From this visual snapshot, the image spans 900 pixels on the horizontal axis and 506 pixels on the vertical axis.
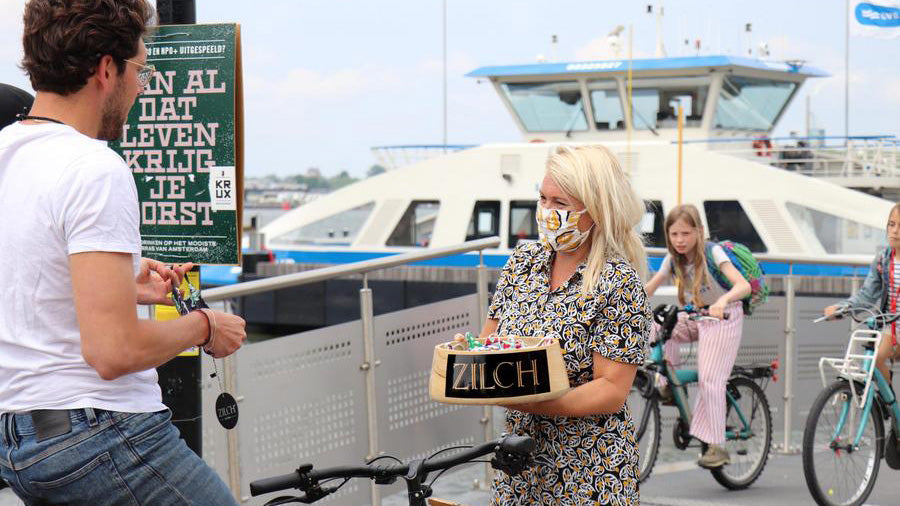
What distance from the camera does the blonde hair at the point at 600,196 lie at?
11.2 feet

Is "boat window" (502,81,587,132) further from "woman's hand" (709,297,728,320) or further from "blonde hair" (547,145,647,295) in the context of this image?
"blonde hair" (547,145,647,295)

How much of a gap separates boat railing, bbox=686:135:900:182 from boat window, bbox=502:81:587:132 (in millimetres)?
2725

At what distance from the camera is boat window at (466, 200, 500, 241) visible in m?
21.6

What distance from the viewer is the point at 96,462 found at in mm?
2234

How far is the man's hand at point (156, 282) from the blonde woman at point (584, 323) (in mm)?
1015

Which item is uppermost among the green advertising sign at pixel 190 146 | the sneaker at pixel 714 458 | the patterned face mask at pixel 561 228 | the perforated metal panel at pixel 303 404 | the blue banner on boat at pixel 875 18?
the blue banner on boat at pixel 875 18

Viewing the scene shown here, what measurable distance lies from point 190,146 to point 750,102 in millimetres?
20060

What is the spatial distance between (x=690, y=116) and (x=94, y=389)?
67.6 ft

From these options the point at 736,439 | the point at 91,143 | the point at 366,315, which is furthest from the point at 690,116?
the point at 91,143

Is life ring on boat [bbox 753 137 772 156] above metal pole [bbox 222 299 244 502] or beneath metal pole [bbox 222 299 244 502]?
above

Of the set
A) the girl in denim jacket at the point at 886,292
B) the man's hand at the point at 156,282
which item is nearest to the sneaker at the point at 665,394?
the girl in denim jacket at the point at 886,292

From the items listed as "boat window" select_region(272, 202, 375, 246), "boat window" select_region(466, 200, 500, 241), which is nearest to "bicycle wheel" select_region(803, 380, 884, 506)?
"boat window" select_region(466, 200, 500, 241)

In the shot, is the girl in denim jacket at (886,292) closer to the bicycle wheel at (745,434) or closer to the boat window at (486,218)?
the bicycle wheel at (745,434)

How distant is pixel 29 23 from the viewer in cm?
225
